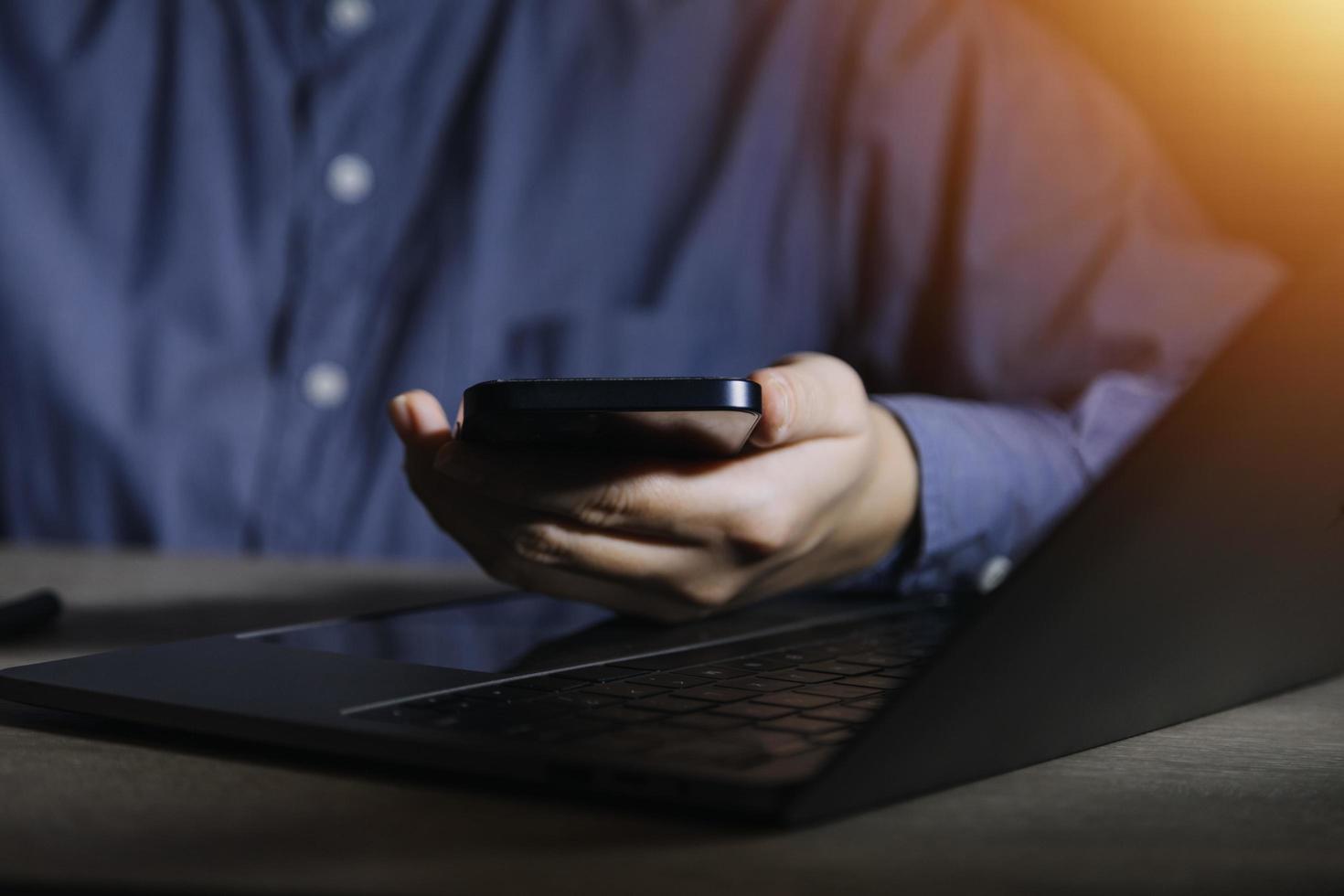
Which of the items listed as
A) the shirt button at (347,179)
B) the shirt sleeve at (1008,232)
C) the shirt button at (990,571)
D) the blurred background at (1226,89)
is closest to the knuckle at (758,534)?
the shirt button at (990,571)

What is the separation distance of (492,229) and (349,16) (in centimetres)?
22

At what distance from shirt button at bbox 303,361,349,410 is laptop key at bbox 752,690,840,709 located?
77cm

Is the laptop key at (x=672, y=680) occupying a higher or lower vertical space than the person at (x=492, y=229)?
lower

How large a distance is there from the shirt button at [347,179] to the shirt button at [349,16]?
114mm

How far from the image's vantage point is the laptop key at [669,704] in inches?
12.1

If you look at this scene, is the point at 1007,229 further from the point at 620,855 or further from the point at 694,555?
the point at 620,855

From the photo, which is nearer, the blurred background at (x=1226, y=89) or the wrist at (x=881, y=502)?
the wrist at (x=881, y=502)

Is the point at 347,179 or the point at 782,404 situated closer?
the point at 782,404

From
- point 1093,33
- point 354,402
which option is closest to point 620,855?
→ point 354,402

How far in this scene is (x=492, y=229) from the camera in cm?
109

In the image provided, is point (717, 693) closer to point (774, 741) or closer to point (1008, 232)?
point (774, 741)

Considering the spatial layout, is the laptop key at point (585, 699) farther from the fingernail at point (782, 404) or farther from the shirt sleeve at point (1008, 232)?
the shirt sleeve at point (1008, 232)

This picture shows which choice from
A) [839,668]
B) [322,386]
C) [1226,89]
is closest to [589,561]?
[839,668]

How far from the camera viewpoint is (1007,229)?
108 centimetres
